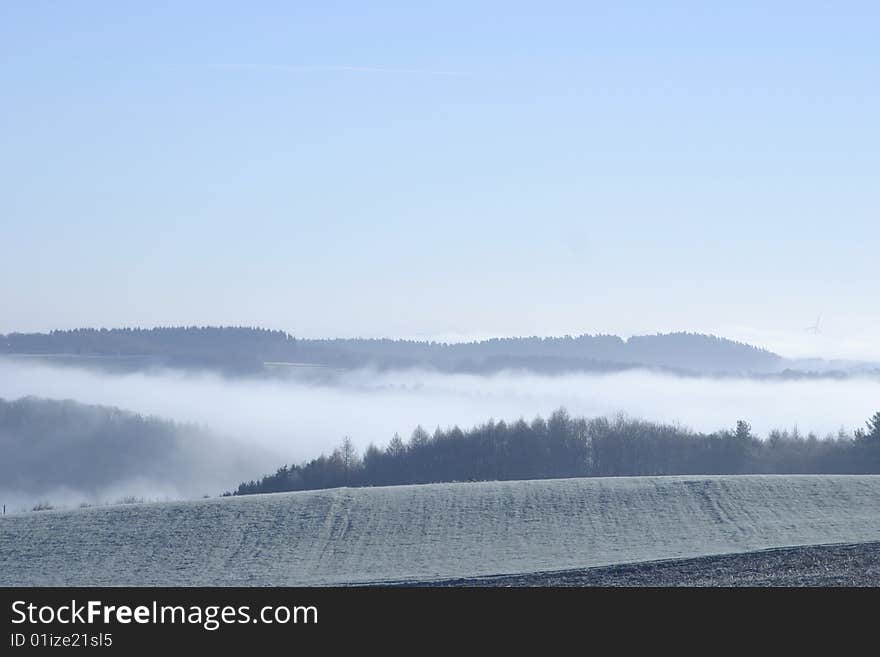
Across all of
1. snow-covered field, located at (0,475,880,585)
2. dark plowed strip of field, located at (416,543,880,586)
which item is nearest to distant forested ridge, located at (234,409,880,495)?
snow-covered field, located at (0,475,880,585)

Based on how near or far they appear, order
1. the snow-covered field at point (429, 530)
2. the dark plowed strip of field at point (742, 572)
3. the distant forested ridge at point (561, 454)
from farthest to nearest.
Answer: the distant forested ridge at point (561, 454) < the snow-covered field at point (429, 530) < the dark plowed strip of field at point (742, 572)

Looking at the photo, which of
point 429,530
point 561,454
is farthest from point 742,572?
point 561,454

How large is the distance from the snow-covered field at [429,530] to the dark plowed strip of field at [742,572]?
6.76 ft

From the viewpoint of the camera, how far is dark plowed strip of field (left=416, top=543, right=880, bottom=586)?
2988cm

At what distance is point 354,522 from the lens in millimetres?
50781

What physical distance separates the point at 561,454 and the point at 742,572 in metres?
76.8

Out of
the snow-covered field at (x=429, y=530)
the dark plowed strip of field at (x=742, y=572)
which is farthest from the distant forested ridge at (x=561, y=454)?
the dark plowed strip of field at (x=742, y=572)

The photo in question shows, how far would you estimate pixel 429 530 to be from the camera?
160 ft

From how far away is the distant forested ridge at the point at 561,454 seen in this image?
96.8 meters

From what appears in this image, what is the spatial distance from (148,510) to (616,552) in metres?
21.8

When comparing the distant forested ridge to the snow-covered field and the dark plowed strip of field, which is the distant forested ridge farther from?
the dark plowed strip of field

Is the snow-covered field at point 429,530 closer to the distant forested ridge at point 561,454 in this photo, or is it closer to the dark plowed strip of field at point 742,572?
the dark plowed strip of field at point 742,572
